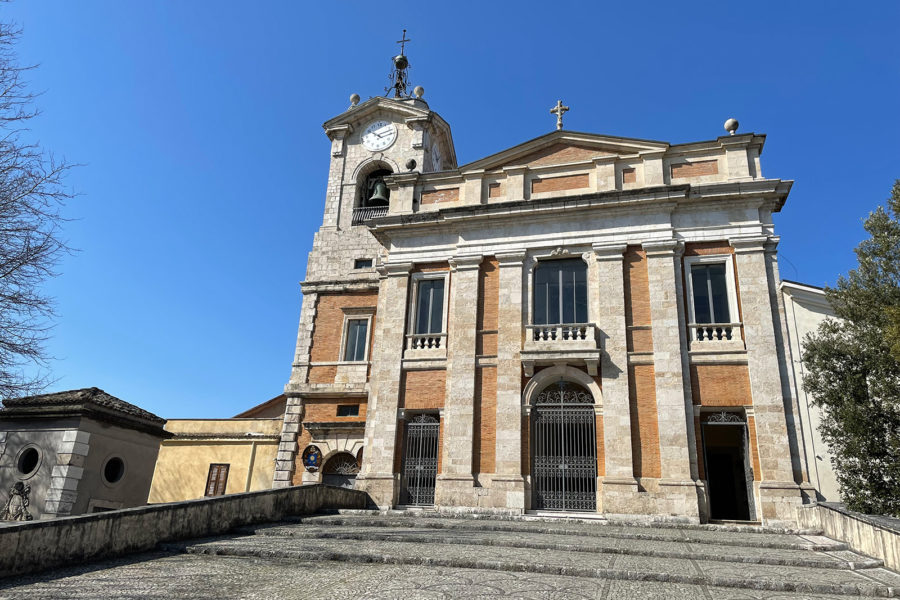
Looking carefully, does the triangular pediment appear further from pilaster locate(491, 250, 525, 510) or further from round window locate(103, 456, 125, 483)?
round window locate(103, 456, 125, 483)

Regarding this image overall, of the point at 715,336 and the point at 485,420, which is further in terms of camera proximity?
the point at 485,420

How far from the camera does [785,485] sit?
13234 millimetres

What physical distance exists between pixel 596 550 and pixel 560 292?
8782 millimetres

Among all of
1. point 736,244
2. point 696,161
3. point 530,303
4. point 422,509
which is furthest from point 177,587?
point 696,161

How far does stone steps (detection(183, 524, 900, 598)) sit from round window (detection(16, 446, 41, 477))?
748 centimetres

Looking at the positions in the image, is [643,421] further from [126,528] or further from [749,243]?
[126,528]

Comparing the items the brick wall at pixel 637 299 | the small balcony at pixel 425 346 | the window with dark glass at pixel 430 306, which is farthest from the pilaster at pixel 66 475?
the brick wall at pixel 637 299

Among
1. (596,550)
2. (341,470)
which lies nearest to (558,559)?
(596,550)

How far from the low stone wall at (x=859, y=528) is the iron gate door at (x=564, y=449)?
4.62m

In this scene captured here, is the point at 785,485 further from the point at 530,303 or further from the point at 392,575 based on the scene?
the point at 392,575

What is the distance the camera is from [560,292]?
16.6 m

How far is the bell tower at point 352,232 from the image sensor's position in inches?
765

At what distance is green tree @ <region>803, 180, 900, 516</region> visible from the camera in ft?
35.6

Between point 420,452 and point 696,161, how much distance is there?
11259mm
